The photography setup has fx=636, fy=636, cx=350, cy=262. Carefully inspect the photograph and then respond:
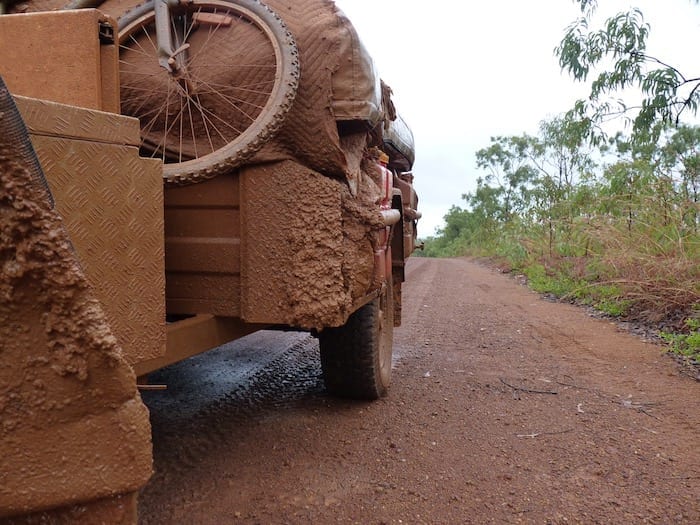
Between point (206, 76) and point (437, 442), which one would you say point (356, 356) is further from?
point (206, 76)

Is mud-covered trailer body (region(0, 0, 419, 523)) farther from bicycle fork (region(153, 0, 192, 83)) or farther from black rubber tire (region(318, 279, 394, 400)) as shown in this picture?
bicycle fork (region(153, 0, 192, 83))

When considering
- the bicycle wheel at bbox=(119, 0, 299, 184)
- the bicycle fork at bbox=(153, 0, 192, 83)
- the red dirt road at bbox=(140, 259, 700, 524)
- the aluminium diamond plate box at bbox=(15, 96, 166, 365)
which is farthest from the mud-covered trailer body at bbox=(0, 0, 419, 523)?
the red dirt road at bbox=(140, 259, 700, 524)

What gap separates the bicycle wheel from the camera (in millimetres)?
2547

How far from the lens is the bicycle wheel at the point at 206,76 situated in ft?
8.36

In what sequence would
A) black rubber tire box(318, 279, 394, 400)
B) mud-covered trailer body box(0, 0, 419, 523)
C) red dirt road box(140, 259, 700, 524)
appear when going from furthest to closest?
1. black rubber tire box(318, 279, 394, 400)
2. red dirt road box(140, 259, 700, 524)
3. mud-covered trailer body box(0, 0, 419, 523)

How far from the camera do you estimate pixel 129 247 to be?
182 cm

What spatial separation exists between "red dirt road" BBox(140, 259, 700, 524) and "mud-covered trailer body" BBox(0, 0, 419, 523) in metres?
0.59

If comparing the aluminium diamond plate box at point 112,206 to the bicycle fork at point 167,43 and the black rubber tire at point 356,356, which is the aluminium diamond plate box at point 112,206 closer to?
the bicycle fork at point 167,43

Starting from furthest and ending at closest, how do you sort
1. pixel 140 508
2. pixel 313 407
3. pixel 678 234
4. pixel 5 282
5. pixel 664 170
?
pixel 664 170 → pixel 678 234 → pixel 313 407 → pixel 140 508 → pixel 5 282

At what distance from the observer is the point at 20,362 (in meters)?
1.14

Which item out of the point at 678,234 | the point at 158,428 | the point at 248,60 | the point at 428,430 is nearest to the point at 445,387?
the point at 428,430

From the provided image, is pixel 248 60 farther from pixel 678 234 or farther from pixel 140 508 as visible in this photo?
pixel 678 234

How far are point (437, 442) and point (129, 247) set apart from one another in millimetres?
2105

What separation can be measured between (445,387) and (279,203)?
240cm
